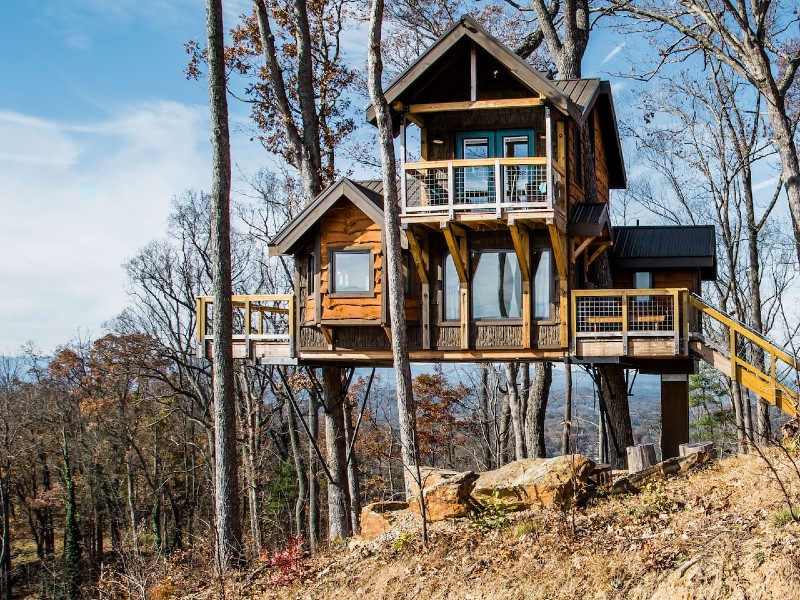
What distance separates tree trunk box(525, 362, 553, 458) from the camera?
845 inches

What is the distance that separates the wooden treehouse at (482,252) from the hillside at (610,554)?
3.82 m

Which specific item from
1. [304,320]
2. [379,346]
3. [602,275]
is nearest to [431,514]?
[379,346]

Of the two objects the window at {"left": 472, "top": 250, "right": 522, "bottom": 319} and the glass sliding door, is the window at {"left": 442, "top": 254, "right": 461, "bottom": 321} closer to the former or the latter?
the window at {"left": 472, "top": 250, "right": 522, "bottom": 319}

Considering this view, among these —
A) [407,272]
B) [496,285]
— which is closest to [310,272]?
[407,272]

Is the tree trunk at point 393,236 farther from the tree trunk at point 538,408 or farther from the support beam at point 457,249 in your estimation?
the tree trunk at point 538,408

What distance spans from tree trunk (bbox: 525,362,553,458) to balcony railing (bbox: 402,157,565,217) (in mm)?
6514

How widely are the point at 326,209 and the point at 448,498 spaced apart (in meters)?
6.78

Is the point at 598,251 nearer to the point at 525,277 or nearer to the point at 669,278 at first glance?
the point at 525,277

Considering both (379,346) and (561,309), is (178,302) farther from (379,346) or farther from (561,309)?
(561,309)

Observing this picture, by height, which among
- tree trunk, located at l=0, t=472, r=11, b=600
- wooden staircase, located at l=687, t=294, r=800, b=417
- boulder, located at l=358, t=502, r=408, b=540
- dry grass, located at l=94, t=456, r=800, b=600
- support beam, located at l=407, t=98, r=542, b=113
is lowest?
tree trunk, located at l=0, t=472, r=11, b=600

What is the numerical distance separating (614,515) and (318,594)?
4175mm

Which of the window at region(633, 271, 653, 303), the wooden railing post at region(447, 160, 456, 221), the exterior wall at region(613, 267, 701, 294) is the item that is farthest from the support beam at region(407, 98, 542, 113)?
the window at region(633, 271, 653, 303)

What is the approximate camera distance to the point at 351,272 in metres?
17.1

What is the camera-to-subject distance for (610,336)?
16.0m
